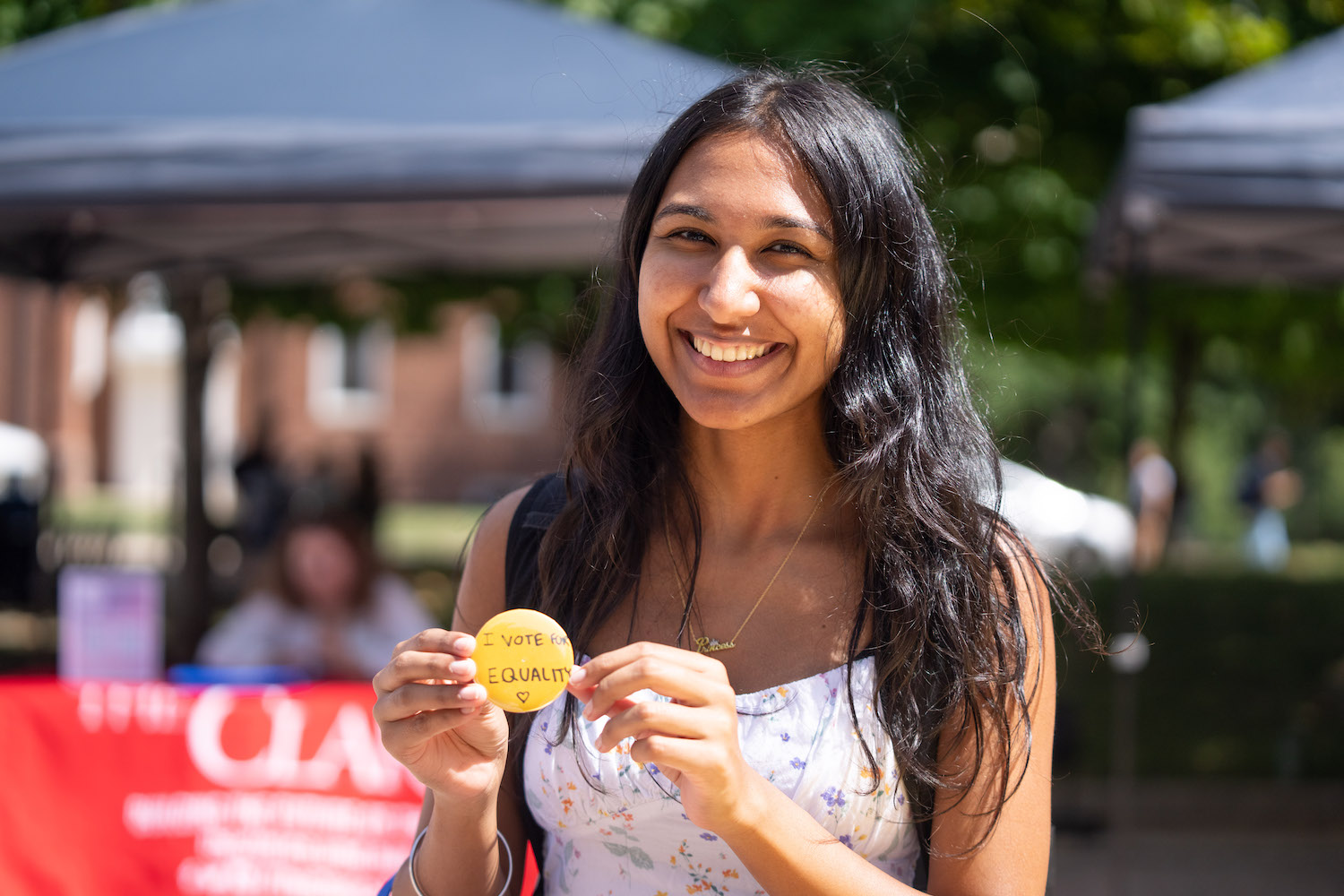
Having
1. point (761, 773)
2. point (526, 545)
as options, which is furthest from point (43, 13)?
point (761, 773)

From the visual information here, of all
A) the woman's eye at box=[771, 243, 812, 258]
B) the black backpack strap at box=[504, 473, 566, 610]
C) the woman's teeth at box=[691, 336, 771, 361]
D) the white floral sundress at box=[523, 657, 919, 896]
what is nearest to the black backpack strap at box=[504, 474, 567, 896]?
the black backpack strap at box=[504, 473, 566, 610]

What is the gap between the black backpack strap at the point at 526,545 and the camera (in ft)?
5.57

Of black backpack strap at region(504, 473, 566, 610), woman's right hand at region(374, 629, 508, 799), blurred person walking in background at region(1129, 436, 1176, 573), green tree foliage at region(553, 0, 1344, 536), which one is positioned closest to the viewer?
woman's right hand at region(374, 629, 508, 799)

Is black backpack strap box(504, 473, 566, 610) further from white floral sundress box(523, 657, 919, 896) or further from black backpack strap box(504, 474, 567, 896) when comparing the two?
white floral sundress box(523, 657, 919, 896)

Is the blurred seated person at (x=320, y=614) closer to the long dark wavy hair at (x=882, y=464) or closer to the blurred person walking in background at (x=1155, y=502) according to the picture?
the long dark wavy hair at (x=882, y=464)

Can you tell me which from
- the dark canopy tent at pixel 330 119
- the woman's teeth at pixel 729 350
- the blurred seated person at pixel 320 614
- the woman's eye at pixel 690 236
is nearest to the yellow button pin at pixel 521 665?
the woman's teeth at pixel 729 350

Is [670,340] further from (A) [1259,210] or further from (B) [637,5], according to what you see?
(B) [637,5]

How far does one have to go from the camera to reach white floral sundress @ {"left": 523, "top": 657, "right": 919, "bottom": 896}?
58.6 inches

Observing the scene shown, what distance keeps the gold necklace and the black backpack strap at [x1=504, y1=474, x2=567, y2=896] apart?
0.57ft

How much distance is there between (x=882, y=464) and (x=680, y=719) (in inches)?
19.0

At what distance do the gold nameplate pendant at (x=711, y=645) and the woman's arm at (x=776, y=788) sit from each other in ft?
0.71

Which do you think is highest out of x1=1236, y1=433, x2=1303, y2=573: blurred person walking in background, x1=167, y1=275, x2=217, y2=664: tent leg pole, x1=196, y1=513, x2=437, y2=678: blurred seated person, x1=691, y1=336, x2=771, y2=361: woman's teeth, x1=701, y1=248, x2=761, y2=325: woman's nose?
x1=701, y1=248, x2=761, y2=325: woman's nose

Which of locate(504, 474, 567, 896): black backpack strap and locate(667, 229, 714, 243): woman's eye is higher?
locate(667, 229, 714, 243): woman's eye

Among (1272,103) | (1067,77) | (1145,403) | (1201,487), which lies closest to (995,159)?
(1067,77)
